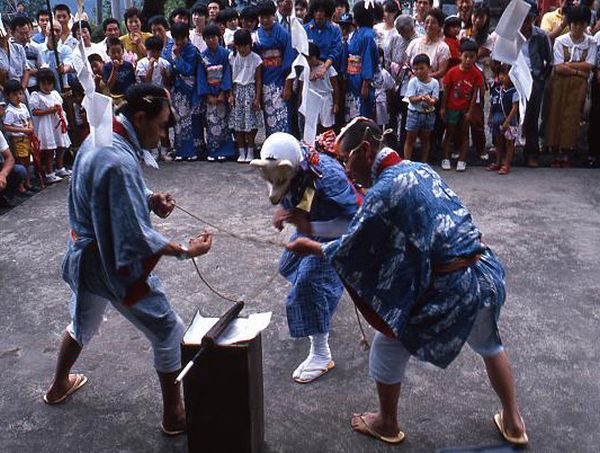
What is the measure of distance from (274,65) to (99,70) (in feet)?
6.92

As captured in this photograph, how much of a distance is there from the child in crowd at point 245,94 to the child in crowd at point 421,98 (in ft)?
6.21

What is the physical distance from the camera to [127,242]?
2.59 m

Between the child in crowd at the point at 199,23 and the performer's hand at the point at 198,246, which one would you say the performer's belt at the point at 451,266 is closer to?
the performer's hand at the point at 198,246

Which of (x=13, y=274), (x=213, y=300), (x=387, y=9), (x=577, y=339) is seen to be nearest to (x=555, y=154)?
(x=387, y=9)

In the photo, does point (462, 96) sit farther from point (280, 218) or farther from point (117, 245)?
point (117, 245)

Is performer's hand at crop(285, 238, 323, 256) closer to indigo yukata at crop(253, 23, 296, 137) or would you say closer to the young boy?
the young boy

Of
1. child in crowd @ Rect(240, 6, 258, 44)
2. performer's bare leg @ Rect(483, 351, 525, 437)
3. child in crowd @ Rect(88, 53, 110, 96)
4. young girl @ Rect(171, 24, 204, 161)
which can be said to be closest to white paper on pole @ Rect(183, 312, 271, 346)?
performer's bare leg @ Rect(483, 351, 525, 437)

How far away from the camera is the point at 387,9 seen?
26.2ft

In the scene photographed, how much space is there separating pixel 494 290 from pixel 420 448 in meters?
0.87

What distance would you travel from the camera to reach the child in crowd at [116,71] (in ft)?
24.9

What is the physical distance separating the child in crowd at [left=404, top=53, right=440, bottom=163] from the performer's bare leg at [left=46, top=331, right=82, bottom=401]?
4914 millimetres

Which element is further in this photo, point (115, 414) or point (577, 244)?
point (577, 244)

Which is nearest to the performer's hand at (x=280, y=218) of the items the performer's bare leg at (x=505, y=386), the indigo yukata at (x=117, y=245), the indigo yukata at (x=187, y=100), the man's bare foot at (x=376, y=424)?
the indigo yukata at (x=117, y=245)

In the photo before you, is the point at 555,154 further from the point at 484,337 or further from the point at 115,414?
the point at 115,414
